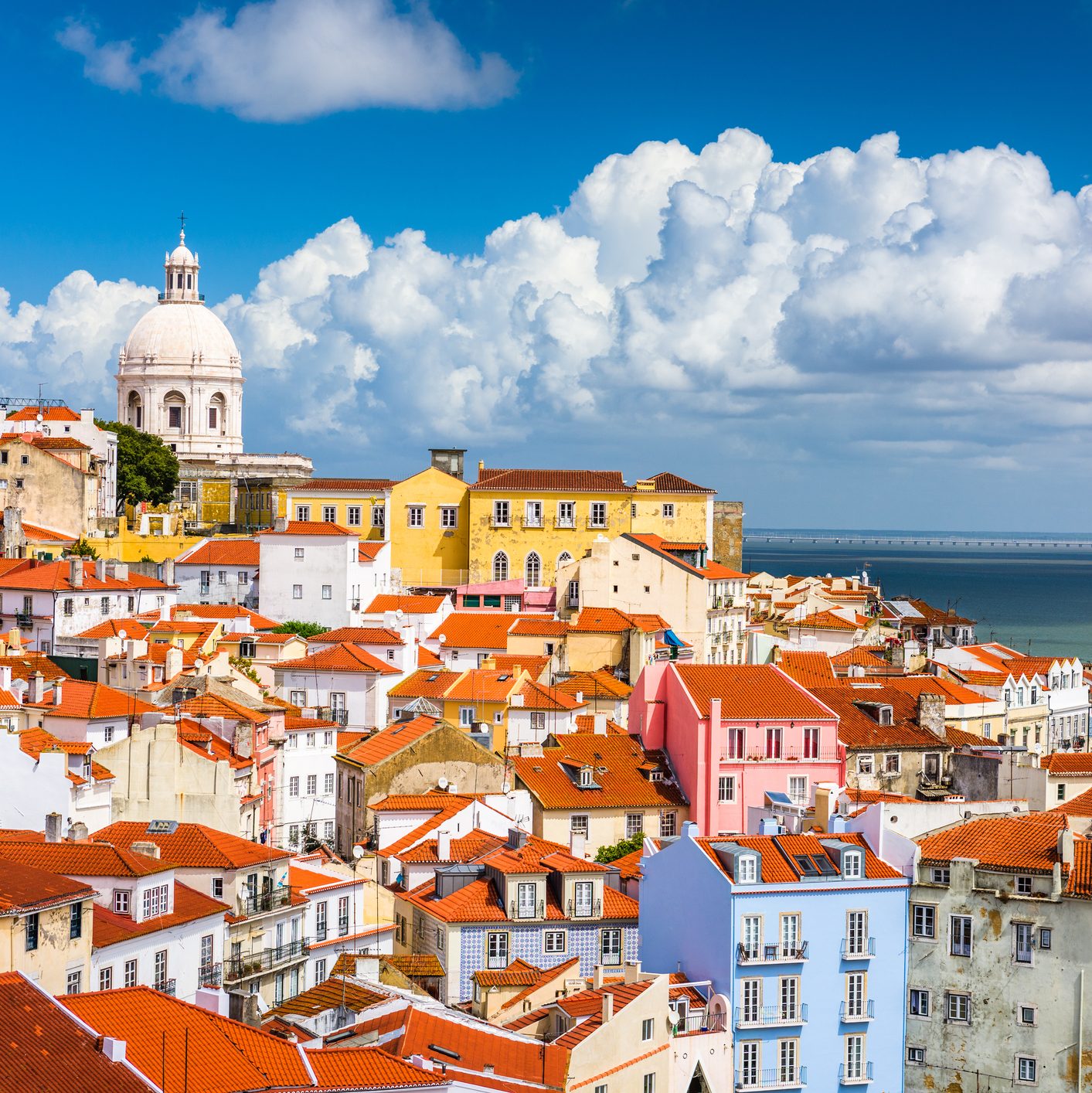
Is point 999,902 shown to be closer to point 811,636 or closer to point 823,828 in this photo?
point 823,828

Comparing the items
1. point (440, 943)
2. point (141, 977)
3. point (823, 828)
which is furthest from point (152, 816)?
point (823, 828)

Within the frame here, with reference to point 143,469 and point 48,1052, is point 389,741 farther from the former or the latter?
point 143,469

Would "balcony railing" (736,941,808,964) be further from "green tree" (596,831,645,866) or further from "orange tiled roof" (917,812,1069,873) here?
"green tree" (596,831,645,866)

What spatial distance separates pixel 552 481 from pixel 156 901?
1890 inches

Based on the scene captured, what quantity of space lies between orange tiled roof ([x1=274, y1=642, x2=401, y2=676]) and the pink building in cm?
1269

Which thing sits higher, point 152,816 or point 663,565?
point 663,565

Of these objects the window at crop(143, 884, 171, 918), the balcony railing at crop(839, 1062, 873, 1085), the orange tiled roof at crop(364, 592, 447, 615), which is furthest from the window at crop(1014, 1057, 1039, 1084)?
the orange tiled roof at crop(364, 592, 447, 615)

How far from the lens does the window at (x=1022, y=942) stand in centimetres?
3291

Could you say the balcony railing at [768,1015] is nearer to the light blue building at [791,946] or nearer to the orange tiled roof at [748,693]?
the light blue building at [791,946]

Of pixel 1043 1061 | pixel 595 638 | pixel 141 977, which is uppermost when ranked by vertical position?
pixel 595 638

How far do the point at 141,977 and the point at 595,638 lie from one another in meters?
33.7

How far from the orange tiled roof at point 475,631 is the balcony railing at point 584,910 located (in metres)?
27.9

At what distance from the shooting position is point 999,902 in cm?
3319

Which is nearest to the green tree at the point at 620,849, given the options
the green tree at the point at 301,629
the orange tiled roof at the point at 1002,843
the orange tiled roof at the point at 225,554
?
the orange tiled roof at the point at 1002,843
